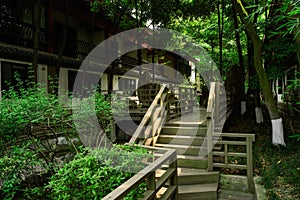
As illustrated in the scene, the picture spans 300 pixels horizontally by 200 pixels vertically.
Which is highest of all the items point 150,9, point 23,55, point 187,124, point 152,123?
point 150,9

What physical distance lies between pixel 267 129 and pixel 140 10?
7.79 metres

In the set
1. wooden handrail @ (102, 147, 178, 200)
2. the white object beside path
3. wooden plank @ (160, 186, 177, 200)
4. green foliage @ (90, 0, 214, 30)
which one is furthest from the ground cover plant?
green foliage @ (90, 0, 214, 30)

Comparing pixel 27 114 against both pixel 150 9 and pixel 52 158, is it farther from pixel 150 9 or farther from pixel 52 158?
pixel 150 9

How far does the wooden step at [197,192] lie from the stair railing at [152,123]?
1.33m

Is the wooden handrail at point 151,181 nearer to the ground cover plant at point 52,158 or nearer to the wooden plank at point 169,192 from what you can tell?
the wooden plank at point 169,192

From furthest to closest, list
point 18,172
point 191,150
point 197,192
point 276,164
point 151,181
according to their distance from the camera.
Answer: point 191,150, point 276,164, point 197,192, point 18,172, point 151,181

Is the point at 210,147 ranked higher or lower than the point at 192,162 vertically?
higher

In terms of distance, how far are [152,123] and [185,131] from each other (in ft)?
3.28

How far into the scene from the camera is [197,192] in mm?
4473

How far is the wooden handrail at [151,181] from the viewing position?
211cm

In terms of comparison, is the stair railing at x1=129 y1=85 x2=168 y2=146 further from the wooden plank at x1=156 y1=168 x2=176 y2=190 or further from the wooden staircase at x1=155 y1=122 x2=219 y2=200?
the wooden plank at x1=156 y1=168 x2=176 y2=190

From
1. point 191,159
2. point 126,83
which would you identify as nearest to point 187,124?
point 191,159

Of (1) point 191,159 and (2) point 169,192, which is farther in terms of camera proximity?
(1) point 191,159

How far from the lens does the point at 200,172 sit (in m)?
5.01
